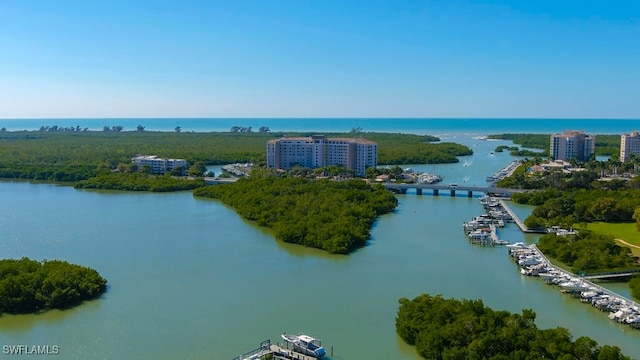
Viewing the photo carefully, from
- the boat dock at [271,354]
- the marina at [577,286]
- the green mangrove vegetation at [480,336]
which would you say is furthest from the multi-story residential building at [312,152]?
the boat dock at [271,354]

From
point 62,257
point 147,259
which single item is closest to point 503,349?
point 147,259

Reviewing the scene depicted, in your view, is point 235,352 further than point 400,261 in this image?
No

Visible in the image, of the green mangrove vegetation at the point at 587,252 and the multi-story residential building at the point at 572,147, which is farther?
the multi-story residential building at the point at 572,147

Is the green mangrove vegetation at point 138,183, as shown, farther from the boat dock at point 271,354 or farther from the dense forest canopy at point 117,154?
the boat dock at point 271,354

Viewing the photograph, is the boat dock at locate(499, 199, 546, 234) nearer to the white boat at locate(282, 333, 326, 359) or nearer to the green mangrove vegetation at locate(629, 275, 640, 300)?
the green mangrove vegetation at locate(629, 275, 640, 300)

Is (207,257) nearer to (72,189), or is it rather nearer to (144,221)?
(144,221)

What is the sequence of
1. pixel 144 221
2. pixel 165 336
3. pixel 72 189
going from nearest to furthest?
pixel 165 336
pixel 144 221
pixel 72 189
